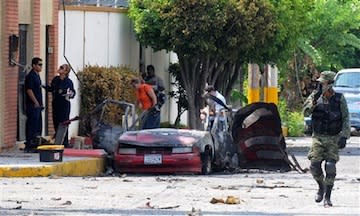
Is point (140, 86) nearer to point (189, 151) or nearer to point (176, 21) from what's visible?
point (176, 21)

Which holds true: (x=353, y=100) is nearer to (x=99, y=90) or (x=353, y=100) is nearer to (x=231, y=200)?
(x=99, y=90)

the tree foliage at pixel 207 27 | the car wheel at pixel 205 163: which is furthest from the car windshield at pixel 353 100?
the car wheel at pixel 205 163

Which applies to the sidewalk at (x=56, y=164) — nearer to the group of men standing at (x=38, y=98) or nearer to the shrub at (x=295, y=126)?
the group of men standing at (x=38, y=98)

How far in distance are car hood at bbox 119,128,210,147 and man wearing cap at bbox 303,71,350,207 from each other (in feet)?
19.2

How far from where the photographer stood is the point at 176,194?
18.8 meters

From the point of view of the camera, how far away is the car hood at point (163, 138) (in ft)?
75.7

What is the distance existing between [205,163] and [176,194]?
15.3 feet

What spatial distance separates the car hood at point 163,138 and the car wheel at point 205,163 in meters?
0.29

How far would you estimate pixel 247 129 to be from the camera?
24.2 m

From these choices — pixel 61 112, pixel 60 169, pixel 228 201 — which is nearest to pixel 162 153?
pixel 60 169

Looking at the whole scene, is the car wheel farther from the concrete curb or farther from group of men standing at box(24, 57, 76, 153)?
group of men standing at box(24, 57, 76, 153)

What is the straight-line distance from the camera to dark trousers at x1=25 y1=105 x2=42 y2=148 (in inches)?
1030

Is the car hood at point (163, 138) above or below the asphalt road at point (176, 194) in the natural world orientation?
above

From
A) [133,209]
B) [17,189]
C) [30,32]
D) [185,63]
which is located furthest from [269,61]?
[133,209]
